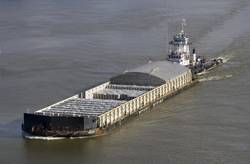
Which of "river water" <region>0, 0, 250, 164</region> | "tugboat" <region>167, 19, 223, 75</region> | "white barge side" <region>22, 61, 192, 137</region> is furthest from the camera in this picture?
"tugboat" <region>167, 19, 223, 75</region>

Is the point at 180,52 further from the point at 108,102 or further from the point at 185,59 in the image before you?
the point at 108,102

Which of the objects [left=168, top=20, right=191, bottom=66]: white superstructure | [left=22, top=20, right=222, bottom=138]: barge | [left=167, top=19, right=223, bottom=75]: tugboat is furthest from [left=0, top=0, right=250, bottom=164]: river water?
[left=168, top=20, right=191, bottom=66]: white superstructure

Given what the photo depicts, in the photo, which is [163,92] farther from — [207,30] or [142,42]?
[207,30]

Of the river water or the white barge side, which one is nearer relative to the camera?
the river water

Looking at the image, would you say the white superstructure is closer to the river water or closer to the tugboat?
the tugboat

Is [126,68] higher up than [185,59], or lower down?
lower down

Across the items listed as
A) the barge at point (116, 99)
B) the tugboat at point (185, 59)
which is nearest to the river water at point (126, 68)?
the barge at point (116, 99)

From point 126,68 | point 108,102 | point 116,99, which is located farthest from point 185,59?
point 108,102
